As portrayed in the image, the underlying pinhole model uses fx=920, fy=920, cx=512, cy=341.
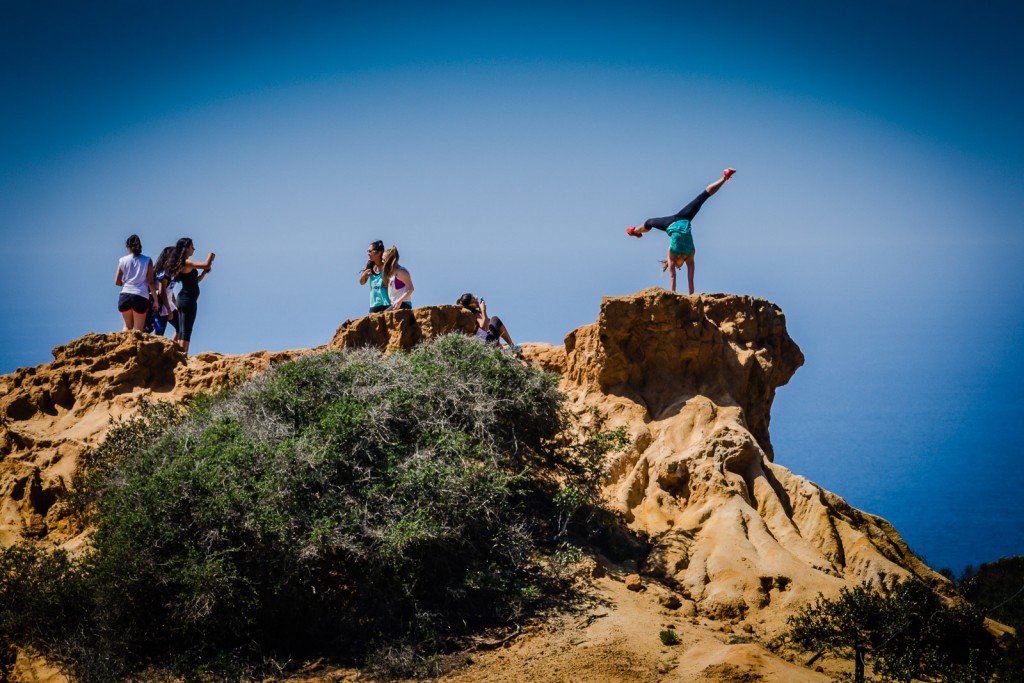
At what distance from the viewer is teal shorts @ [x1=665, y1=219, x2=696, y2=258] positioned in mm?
15453

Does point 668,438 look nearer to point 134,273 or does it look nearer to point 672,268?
point 672,268

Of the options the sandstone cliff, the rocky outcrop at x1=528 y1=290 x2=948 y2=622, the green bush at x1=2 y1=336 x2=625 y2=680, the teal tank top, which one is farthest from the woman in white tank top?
the rocky outcrop at x1=528 y1=290 x2=948 y2=622

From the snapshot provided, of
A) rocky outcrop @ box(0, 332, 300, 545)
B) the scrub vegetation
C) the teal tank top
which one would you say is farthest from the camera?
the teal tank top

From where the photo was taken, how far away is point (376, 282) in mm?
16594

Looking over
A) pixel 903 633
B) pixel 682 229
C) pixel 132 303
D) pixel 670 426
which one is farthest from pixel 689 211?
pixel 132 303

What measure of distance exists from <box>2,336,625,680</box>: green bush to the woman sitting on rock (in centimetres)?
256

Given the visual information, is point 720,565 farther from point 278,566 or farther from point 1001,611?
point 1001,611

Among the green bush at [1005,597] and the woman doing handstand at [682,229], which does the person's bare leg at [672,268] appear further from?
the green bush at [1005,597]

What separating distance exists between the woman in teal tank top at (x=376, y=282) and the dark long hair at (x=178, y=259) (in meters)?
3.05

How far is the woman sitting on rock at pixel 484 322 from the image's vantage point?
16.7 meters

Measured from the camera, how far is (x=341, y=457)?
12.4 metres

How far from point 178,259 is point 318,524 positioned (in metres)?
6.34

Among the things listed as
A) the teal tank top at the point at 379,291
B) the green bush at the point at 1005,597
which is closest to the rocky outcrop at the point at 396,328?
the teal tank top at the point at 379,291

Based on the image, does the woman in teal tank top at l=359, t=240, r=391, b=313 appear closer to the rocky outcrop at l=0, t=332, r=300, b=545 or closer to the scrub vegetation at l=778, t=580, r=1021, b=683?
the rocky outcrop at l=0, t=332, r=300, b=545
